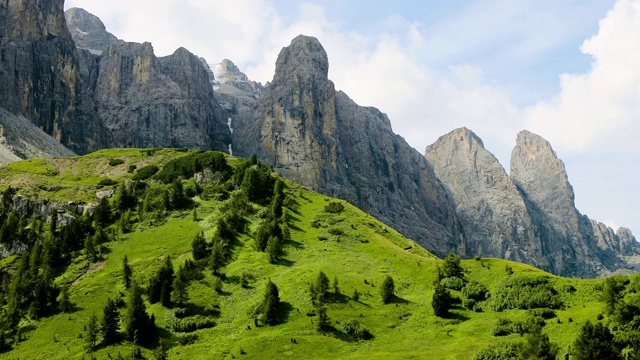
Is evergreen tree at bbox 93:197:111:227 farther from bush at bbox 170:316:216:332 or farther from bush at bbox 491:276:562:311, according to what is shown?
bush at bbox 491:276:562:311

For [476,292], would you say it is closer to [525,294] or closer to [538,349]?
[525,294]

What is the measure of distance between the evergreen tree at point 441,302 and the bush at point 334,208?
197 ft

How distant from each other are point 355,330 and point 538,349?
93.1 ft

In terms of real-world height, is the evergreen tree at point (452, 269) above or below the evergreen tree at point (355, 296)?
above

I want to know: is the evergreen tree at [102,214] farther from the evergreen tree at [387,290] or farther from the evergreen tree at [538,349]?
the evergreen tree at [538,349]

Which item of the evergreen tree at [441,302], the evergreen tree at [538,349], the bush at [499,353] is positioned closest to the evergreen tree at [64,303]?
the evergreen tree at [441,302]

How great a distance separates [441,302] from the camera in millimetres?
81188

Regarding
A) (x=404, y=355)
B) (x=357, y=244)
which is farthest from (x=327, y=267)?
(x=404, y=355)

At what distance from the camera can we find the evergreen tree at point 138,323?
270 feet

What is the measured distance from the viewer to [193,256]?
10975 centimetres

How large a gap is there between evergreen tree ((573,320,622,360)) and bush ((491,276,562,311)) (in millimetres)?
20771

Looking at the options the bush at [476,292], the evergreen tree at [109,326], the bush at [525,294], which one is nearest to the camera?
the bush at [525,294]

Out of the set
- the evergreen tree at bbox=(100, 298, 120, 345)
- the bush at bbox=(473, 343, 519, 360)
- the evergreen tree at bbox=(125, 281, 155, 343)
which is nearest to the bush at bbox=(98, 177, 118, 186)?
the evergreen tree at bbox=(100, 298, 120, 345)

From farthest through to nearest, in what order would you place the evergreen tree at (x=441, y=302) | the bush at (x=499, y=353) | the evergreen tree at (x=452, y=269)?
the evergreen tree at (x=452, y=269) → the evergreen tree at (x=441, y=302) → the bush at (x=499, y=353)
